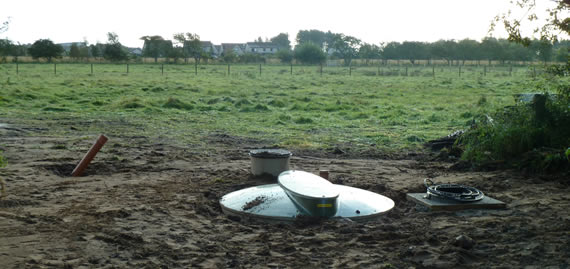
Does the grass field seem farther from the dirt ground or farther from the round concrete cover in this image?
the round concrete cover

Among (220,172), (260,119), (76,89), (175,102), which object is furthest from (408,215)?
(76,89)

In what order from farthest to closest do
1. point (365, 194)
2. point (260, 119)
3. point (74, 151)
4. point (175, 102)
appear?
point (175, 102) < point (260, 119) < point (74, 151) < point (365, 194)

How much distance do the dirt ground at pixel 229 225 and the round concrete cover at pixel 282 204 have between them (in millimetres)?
143

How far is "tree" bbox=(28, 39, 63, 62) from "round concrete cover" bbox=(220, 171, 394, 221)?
52452 millimetres

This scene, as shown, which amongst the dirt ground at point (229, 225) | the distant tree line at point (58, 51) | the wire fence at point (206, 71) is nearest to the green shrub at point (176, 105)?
the dirt ground at point (229, 225)

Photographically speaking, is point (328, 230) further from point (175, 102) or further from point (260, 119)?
point (175, 102)

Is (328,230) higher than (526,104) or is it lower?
lower

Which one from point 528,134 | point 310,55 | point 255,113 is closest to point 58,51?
point 310,55

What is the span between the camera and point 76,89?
21547 millimetres

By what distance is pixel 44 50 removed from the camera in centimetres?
5328

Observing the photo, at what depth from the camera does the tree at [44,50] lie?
53219 mm

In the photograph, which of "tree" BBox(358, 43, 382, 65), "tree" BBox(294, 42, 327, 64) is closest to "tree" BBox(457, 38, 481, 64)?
"tree" BBox(358, 43, 382, 65)

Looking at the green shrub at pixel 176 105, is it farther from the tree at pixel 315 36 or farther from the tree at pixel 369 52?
the tree at pixel 315 36

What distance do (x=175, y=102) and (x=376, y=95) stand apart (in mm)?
9129
